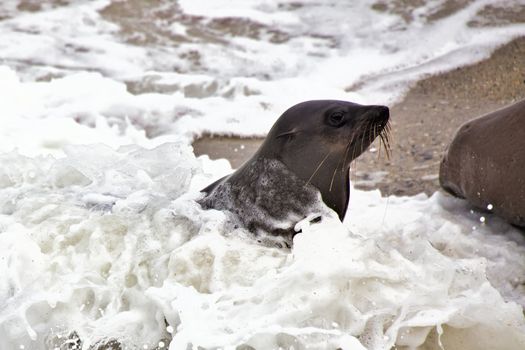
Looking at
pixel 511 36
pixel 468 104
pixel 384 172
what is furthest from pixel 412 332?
pixel 511 36

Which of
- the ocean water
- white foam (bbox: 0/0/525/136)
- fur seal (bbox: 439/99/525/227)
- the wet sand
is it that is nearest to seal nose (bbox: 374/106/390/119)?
the ocean water

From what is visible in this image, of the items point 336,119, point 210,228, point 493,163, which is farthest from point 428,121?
point 210,228

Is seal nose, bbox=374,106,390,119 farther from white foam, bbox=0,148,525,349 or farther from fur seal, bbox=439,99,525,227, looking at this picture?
fur seal, bbox=439,99,525,227

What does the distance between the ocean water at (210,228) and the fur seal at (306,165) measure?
0.53 ft

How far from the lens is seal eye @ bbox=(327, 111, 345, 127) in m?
3.92

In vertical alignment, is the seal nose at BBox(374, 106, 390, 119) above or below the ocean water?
above

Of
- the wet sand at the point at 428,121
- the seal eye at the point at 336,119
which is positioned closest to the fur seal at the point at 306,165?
the seal eye at the point at 336,119

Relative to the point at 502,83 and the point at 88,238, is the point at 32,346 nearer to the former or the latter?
the point at 88,238

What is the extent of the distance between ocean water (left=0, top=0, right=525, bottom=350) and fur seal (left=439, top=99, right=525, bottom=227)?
108 mm

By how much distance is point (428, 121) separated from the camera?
6.39 metres

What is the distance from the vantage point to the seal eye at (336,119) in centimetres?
392

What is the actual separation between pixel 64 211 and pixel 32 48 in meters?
4.79

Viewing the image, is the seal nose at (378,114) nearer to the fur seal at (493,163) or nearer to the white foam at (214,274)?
the white foam at (214,274)

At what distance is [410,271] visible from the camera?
336 centimetres
